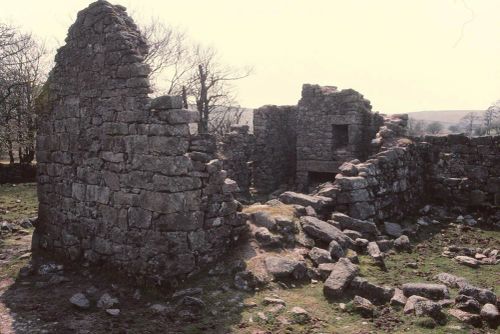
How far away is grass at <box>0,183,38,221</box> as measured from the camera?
12.2 m

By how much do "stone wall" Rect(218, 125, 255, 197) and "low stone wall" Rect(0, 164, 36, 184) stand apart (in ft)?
31.7

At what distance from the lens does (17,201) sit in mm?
14148

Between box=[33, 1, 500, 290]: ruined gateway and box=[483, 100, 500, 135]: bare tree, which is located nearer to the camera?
box=[33, 1, 500, 290]: ruined gateway

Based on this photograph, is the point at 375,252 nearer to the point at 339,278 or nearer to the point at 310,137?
the point at 339,278

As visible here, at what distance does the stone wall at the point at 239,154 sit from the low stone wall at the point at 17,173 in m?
9.68

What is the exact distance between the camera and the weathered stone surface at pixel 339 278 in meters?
6.02

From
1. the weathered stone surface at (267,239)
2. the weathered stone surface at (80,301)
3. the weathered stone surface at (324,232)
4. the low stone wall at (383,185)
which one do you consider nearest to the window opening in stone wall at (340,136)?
the low stone wall at (383,185)

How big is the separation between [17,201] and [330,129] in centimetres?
1023

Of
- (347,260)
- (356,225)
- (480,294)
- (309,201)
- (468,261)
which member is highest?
(309,201)

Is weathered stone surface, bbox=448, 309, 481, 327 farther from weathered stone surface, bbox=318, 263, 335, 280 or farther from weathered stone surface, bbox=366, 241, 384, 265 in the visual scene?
weathered stone surface, bbox=366, 241, 384, 265

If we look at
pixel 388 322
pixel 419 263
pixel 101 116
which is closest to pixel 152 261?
pixel 101 116

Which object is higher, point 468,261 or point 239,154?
point 239,154

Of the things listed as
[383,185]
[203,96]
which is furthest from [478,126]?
[383,185]

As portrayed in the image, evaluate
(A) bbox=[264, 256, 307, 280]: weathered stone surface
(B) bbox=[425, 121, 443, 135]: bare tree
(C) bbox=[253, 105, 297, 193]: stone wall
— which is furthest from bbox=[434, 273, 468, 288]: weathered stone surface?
(B) bbox=[425, 121, 443, 135]: bare tree
